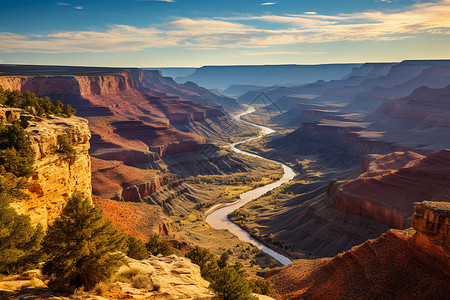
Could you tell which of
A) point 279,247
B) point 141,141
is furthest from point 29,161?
point 141,141

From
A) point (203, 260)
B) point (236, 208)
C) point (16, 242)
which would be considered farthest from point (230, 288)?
point (236, 208)

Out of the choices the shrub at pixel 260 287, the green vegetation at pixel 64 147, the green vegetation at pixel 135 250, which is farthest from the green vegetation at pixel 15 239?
the shrub at pixel 260 287

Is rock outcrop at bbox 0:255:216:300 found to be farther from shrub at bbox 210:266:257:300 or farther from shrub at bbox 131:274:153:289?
shrub at bbox 210:266:257:300

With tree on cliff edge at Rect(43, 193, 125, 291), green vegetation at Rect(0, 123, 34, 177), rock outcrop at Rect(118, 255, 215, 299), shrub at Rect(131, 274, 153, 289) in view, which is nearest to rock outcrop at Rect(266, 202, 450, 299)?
rock outcrop at Rect(118, 255, 215, 299)

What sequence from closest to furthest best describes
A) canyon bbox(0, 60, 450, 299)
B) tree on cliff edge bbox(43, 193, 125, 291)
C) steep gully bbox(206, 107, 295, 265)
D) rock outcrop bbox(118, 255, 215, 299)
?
1. tree on cliff edge bbox(43, 193, 125, 291)
2. rock outcrop bbox(118, 255, 215, 299)
3. canyon bbox(0, 60, 450, 299)
4. steep gully bbox(206, 107, 295, 265)

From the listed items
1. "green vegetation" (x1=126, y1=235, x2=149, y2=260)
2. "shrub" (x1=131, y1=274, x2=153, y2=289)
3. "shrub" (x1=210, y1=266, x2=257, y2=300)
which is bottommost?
"green vegetation" (x1=126, y1=235, x2=149, y2=260)

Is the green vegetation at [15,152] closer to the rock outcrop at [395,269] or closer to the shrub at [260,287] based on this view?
the shrub at [260,287]

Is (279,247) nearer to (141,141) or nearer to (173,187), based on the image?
(173,187)
